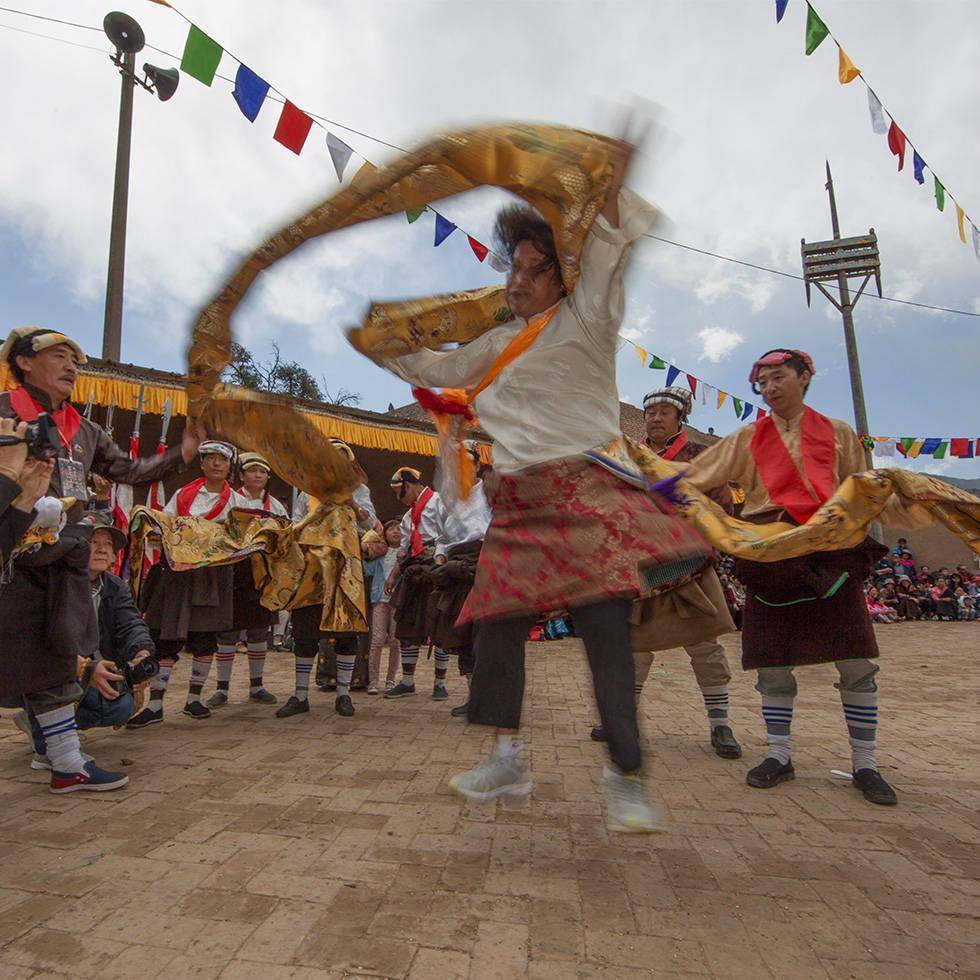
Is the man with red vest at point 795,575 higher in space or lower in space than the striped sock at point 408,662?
higher

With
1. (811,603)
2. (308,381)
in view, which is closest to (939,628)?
(811,603)

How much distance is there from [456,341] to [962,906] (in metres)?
2.34

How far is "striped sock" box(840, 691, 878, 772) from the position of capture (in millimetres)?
2992

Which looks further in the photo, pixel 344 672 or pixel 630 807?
pixel 344 672

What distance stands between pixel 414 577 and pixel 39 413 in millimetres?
3031

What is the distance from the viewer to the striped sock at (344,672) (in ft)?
15.7

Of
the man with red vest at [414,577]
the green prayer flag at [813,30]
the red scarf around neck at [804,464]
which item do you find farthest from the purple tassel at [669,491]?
the green prayer flag at [813,30]

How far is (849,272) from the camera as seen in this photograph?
1662 centimetres

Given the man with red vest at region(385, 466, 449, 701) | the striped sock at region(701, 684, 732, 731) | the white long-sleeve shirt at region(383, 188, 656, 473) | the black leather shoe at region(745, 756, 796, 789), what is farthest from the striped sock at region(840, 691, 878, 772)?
the man with red vest at region(385, 466, 449, 701)

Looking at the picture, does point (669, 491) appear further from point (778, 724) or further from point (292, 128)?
point (292, 128)

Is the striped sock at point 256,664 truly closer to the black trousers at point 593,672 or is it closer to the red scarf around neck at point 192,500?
the red scarf around neck at point 192,500

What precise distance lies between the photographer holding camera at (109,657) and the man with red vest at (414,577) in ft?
6.71

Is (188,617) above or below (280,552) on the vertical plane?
below

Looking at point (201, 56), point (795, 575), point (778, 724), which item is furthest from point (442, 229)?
point (778, 724)
